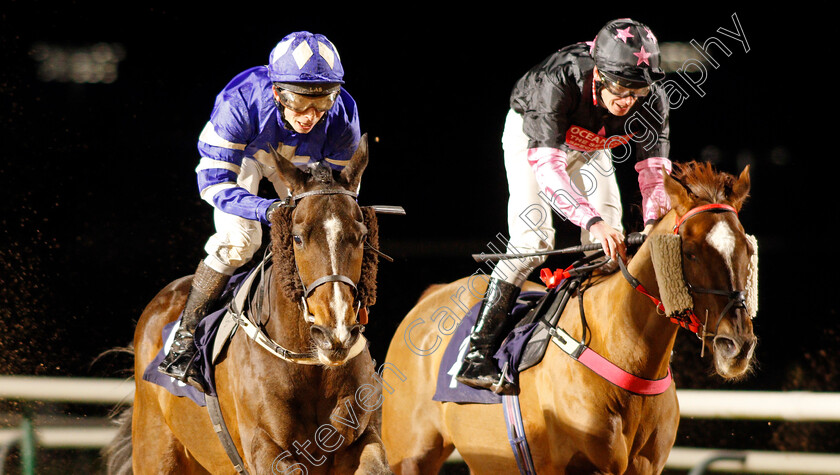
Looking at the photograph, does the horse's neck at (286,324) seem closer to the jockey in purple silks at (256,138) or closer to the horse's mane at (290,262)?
the horse's mane at (290,262)

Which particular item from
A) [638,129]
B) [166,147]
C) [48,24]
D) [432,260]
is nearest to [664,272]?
[638,129]

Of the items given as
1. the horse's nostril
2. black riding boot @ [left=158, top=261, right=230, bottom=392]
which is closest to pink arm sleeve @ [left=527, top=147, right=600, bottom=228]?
the horse's nostril

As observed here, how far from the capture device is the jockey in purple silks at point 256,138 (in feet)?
8.89

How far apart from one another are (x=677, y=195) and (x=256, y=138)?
1.44m

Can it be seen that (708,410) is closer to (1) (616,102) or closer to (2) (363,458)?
(1) (616,102)

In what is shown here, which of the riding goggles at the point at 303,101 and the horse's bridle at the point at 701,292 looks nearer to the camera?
the horse's bridle at the point at 701,292

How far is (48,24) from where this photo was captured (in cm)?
541

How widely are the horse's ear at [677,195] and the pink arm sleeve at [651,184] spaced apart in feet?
1.15

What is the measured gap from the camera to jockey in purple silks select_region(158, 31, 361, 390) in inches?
107

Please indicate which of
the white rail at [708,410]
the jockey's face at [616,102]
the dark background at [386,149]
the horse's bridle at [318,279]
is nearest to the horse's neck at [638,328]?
the jockey's face at [616,102]

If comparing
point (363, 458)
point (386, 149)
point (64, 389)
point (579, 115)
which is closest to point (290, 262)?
point (363, 458)

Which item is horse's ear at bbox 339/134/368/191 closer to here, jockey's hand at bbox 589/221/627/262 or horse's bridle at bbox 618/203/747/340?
jockey's hand at bbox 589/221/627/262

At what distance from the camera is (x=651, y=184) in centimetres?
308

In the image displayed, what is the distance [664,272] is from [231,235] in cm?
147
